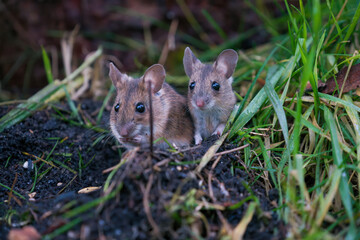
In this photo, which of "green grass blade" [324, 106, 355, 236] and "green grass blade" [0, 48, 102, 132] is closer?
"green grass blade" [324, 106, 355, 236]

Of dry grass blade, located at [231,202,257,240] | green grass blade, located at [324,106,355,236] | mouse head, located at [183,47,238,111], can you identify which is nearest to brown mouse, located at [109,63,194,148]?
mouse head, located at [183,47,238,111]

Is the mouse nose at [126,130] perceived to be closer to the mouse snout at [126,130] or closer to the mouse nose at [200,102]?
the mouse snout at [126,130]

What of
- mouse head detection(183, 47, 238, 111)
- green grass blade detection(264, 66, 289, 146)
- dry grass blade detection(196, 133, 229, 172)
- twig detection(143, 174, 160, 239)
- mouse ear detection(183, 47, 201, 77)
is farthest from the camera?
mouse ear detection(183, 47, 201, 77)

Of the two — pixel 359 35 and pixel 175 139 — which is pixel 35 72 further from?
pixel 359 35

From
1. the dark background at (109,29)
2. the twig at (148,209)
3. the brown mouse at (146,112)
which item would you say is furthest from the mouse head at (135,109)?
the dark background at (109,29)

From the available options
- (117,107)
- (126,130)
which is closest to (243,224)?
(126,130)

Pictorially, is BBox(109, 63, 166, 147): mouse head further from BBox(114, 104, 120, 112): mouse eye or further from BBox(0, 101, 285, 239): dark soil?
BBox(0, 101, 285, 239): dark soil
